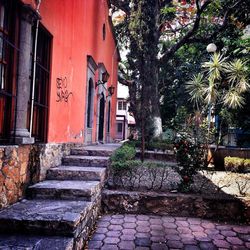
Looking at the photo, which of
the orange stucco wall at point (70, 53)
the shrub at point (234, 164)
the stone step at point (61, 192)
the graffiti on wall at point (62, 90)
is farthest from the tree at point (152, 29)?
the stone step at point (61, 192)

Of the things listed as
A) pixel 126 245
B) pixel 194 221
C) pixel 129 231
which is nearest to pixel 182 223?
pixel 194 221

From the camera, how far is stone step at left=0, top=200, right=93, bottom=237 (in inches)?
119

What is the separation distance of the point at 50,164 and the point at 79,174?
597mm

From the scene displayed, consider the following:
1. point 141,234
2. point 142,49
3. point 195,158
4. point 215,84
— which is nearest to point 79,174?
point 141,234

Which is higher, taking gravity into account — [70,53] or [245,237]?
[70,53]

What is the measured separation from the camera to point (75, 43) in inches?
271

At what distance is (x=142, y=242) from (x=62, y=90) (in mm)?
Result: 3524

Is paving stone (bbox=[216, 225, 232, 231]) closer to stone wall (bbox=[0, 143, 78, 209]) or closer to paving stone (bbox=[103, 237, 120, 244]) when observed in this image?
paving stone (bbox=[103, 237, 120, 244])

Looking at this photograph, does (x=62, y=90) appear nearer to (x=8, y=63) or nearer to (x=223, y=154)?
(x=8, y=63)

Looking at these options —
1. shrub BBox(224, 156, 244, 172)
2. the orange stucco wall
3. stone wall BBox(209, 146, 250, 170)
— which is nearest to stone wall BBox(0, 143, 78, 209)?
the orange stucco wall

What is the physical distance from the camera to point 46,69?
4.87 metres

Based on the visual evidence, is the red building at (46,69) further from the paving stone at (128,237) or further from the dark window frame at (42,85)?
the paving stone at (128,237)

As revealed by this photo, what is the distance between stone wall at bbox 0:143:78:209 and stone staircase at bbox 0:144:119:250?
129mm

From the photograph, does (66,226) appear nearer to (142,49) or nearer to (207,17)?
(142,49)
